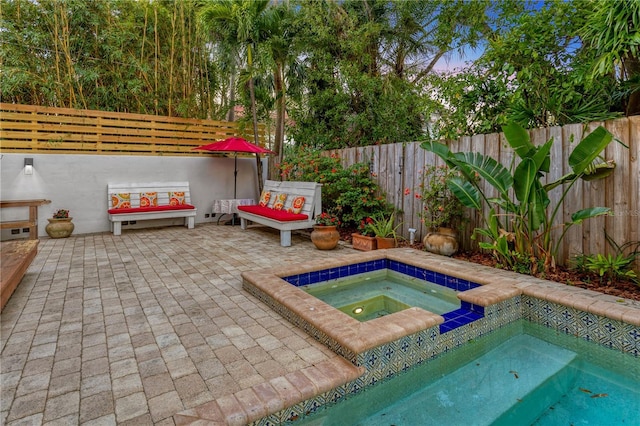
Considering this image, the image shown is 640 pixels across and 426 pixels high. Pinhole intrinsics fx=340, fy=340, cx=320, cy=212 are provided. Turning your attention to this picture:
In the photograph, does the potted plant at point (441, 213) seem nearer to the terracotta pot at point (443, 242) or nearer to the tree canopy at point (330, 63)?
the terracotta pot at point (443, 242)

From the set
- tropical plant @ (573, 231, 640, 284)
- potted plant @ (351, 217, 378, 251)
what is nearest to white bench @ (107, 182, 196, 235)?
potted plant @ (351, 217, 378, 251)

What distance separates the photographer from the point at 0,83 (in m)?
6.50

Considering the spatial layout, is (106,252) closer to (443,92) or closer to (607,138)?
(443,92)

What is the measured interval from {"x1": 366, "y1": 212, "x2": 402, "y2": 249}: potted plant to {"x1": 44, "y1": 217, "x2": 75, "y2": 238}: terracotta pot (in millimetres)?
5821

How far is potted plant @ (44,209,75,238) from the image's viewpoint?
6.54 metres

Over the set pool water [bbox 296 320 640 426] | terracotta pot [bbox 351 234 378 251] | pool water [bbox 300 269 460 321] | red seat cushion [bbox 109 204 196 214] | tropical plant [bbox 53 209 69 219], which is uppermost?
red seat cushion [bbox 109 204 196 214]

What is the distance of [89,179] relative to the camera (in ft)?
23.9

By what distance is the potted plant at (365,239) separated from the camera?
5.49 meters

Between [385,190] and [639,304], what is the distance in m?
3.85

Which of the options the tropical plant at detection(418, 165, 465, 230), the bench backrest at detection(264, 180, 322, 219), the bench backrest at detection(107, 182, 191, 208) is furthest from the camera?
the bench backrest at detection(107, 182, 191, 208)

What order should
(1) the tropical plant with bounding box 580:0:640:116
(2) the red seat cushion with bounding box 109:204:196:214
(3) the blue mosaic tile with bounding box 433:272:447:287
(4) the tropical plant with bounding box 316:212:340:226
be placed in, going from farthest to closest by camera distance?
(2) the red seat cushion with bounding box 109:204:196:214 → (4) the tropical plant with bounding box 316:212:340:226 → (3) the blue mosaic tile with bounding box 433:272:447:287 → (1) the tropical plant with bounding box 580:0:640:116

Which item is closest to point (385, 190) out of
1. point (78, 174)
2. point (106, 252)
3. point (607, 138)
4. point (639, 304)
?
point (607, 138)

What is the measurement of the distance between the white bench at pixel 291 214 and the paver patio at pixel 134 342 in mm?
1163

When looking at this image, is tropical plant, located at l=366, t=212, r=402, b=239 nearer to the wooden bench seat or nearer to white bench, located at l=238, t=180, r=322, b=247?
white bench, located at l=238, t=180, r=322, b=247
